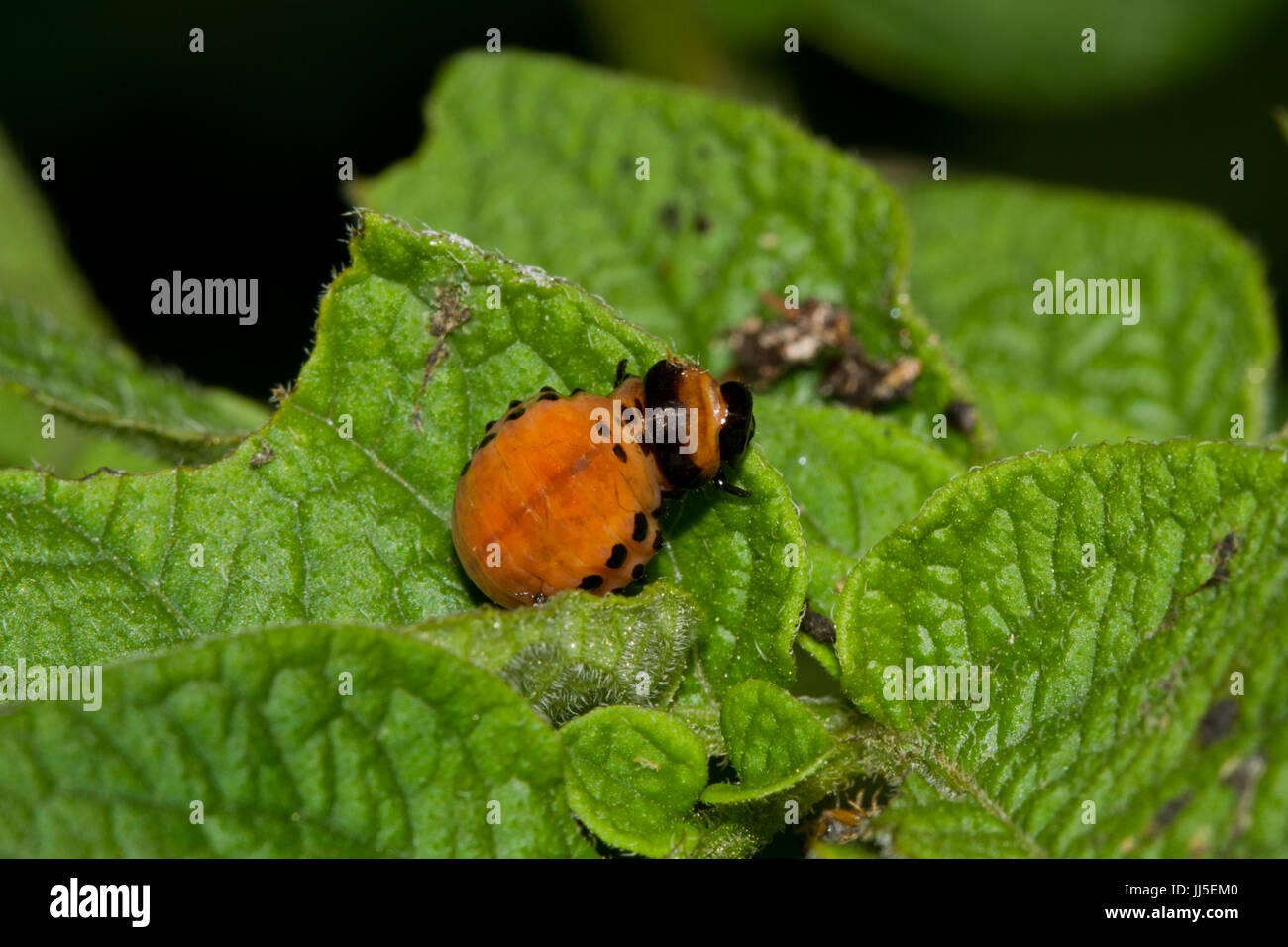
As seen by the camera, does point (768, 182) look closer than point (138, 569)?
No

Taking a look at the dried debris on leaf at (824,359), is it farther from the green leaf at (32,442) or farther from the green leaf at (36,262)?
the green leaf at (36,262)

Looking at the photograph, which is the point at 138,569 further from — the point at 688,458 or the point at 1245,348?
the point at 1245,348

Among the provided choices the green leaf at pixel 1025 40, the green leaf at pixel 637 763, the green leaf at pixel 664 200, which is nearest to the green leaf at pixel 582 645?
the green leaf at pixel 637 763

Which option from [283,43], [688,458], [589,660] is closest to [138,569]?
[589,660]

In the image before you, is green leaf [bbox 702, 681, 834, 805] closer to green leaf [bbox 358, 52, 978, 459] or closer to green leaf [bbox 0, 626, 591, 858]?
green leaf [bbox 0, 626, 591, 858]

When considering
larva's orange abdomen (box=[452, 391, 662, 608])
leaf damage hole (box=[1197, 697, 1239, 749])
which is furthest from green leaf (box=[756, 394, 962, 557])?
leaf damage hole (box=[1197, 697, 1239, 749])
